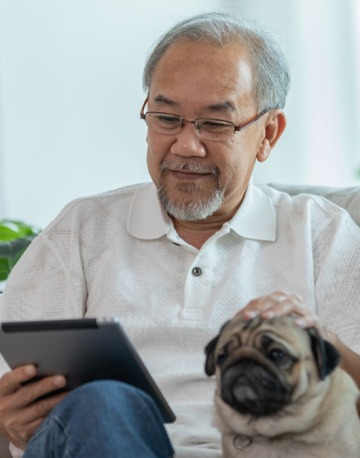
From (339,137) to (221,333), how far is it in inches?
103

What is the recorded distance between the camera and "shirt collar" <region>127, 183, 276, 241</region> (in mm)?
A: 2027

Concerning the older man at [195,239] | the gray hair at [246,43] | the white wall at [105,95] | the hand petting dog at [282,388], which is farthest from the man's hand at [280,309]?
the white wall at [105,95]

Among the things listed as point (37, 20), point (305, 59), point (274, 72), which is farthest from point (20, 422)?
point (305, 59)

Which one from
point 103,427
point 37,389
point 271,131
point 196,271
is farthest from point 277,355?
point 271,131

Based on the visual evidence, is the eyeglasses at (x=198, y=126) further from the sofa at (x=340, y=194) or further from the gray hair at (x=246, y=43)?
the sofa at (x=340, y=194)

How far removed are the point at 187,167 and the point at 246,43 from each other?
1.06 feet

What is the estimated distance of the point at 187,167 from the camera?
197 centimetres

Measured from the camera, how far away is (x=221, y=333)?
57.8 inches

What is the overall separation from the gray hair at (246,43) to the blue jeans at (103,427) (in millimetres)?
862

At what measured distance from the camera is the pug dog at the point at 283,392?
1373 millimetres

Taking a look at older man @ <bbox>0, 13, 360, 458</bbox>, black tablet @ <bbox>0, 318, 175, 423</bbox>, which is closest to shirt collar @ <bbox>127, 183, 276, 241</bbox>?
older man @ <bbox>0, 13, 360, 458</bbox>

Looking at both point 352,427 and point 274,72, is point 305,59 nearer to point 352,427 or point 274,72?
point 274,72

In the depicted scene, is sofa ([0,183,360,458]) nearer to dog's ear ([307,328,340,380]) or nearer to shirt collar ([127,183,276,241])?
shirt collar ([127,183,276,241])

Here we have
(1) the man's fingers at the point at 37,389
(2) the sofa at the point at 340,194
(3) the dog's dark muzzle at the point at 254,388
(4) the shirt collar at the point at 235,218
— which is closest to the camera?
(3) the dog's dark muzzle at the point at 254,388
